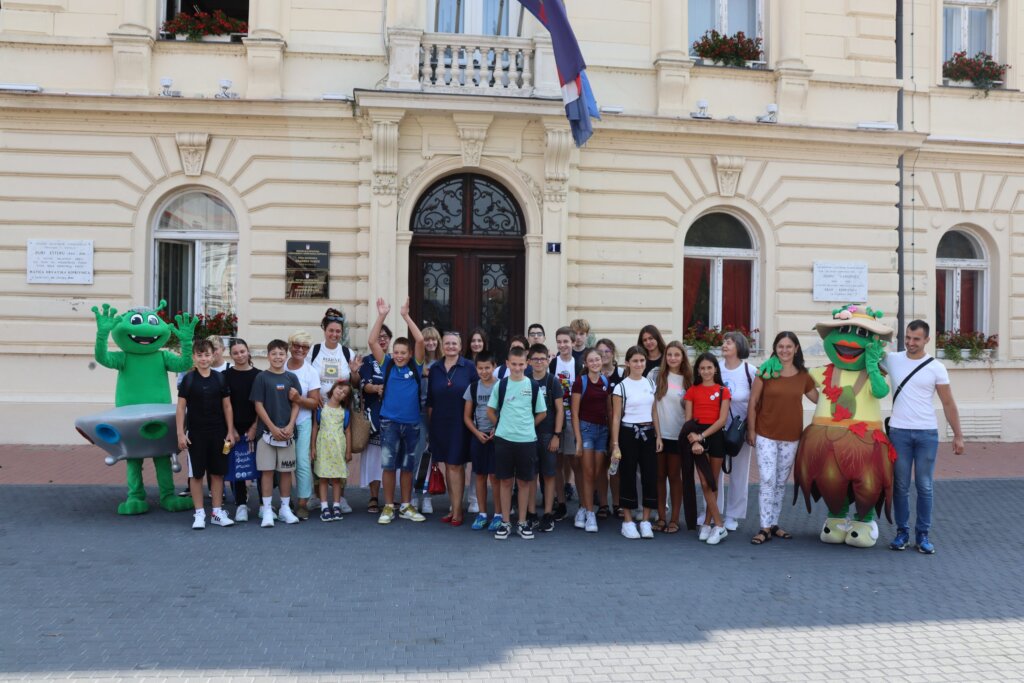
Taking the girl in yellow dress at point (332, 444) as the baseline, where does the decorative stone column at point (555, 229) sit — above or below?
above

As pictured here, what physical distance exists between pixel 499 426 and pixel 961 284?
10556 mm

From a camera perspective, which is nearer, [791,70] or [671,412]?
[671,412]

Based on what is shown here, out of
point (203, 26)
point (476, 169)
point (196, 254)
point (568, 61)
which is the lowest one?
point (196, 254)

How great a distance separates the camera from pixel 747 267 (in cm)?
1328

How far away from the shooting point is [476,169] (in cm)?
1220

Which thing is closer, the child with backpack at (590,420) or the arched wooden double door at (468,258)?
the child with backpack at (590,420)

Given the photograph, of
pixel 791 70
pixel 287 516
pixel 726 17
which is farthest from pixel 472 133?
pixel 287 516

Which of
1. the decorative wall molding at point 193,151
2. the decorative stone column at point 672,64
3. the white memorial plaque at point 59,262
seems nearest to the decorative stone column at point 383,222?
the decorative wall molding at point 193,151

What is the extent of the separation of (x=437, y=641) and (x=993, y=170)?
1319 centimetres

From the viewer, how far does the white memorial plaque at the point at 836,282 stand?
13.0 meters

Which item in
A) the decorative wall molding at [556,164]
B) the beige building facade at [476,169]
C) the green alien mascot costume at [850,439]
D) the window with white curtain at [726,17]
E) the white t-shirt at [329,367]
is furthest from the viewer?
the window with white curtain at [726,17]

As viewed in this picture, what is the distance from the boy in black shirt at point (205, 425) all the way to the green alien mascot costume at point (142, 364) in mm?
643

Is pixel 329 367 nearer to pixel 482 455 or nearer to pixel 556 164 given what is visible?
pixel 482 455

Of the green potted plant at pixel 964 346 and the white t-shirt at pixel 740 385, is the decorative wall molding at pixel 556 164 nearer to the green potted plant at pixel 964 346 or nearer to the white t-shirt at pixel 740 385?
the white t-shirt at pixel 740 385
